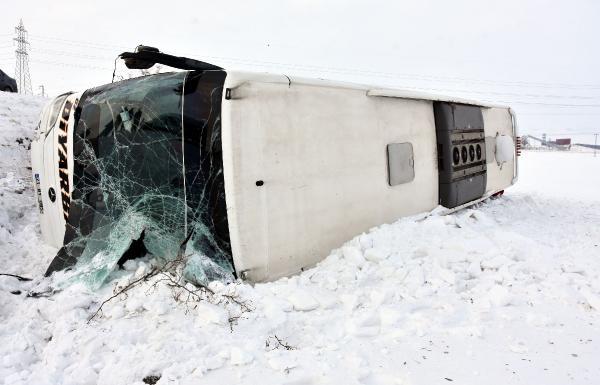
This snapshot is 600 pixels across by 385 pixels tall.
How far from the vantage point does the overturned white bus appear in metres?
3.58

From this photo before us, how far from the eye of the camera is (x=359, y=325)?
2.81m

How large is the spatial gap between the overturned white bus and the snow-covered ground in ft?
1.25

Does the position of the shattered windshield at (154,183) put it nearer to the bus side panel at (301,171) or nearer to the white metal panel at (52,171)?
the bus side panel at (301,171)

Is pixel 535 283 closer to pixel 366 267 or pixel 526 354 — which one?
pixel 526 354

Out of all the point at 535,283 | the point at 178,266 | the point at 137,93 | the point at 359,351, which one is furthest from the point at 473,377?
the point at 137,93

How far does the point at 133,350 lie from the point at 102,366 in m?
0.18

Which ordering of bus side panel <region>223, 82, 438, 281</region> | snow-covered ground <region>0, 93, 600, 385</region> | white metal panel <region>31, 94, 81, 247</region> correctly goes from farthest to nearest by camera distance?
white metal panel <region>31, 94, 81, 247</region>
bus side panel <region>223, 82, 438, 281</region>
snow-covered ground <region>0, 93, 600, 385</region>

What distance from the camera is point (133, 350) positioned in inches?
98.3

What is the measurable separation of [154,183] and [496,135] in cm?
723

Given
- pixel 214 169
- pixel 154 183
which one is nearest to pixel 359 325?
pixel 214 169

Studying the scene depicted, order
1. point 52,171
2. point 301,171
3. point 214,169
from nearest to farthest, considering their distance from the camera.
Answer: point 214,169
point 301,171
point 52,171

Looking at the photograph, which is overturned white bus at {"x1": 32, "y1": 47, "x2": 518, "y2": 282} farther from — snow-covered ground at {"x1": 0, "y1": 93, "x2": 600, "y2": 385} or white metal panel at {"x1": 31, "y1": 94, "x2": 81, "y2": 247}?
snow-covered ground at {"x1": 0, "y1": 93, "x2": 600, "y2": 385}

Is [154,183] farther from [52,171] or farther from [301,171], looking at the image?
[52,171]

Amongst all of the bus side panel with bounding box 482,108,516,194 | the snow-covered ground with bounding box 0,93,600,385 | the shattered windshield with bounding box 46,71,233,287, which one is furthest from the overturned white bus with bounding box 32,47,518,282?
the bus side panel with bounding box 482,108,516,194
